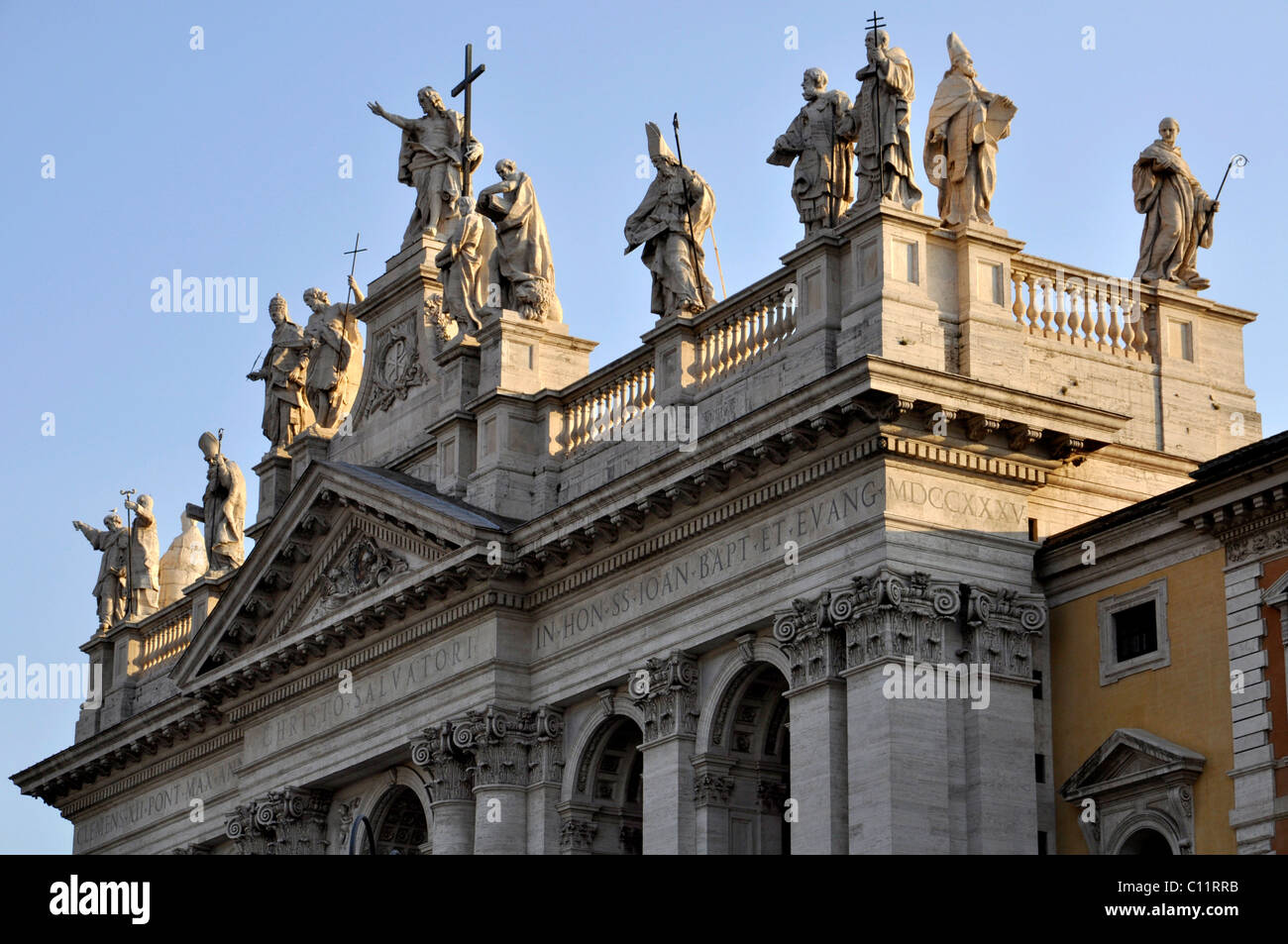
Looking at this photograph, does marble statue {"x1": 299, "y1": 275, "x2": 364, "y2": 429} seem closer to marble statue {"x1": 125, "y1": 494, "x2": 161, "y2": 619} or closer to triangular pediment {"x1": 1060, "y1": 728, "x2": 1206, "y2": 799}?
marble statue {"x1": 125, "y1": 494, "x2": 161, "y2": 619}

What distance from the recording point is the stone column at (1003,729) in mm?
31047

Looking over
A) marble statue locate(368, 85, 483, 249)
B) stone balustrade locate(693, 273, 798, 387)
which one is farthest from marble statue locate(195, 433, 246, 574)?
stone balustrade locate(693, 273, 798, 387)

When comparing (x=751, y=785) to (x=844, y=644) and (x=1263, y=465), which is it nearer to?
(x=844, y=644)

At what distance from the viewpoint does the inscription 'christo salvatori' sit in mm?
32000

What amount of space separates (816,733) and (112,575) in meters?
21.2

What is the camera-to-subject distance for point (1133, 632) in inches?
1236

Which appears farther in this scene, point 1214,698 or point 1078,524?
point 1078,524

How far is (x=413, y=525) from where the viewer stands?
1489 inches

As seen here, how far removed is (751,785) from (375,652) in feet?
22.6

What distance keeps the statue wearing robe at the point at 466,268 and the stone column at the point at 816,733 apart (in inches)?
366

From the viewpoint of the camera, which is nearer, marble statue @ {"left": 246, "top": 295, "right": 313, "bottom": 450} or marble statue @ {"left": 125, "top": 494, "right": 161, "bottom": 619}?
marble statue @ {"left": 246, "top": 295, "right": 313, "bottom": 450}

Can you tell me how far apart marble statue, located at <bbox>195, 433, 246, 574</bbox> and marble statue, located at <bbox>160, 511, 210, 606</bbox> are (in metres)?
3.36
